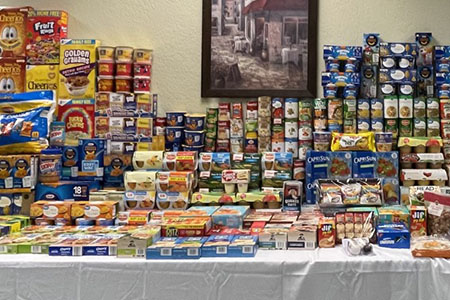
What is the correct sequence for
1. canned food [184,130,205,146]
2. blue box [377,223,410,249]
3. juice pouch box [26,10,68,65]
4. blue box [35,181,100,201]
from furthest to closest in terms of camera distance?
1. juice pouch box [26,10,68,65]
2. canned food [184,130,205,146]
3. blue box [35,181,100,201]
4. blue box [377,223,410,249]

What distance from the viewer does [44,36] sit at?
433cm

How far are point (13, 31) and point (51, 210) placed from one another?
1.74 metres

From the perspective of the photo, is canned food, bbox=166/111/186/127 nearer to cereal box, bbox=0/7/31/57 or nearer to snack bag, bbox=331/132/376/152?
snack bag, bbox=331/132/376/152

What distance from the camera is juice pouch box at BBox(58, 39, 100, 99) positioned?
427cm

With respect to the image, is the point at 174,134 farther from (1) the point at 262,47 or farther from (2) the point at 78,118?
(1) the point at 262,47

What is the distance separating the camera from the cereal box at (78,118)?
4266 mm

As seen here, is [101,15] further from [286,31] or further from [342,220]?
[342,220]

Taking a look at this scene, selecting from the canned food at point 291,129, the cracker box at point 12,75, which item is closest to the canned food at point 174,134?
the canned food at point 291,129

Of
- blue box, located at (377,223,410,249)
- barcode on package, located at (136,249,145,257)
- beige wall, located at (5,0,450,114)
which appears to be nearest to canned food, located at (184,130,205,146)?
beige wall, located at (5,0,450,114)

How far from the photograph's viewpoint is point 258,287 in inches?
101

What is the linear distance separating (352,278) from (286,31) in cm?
232

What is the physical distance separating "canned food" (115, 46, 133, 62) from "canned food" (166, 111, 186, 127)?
545 mm

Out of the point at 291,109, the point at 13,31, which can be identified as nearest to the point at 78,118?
the point at 13,31

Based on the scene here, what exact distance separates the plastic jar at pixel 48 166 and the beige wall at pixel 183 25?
103cm
